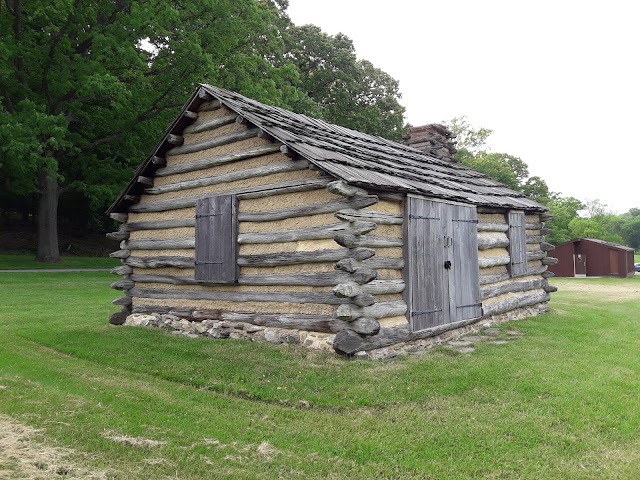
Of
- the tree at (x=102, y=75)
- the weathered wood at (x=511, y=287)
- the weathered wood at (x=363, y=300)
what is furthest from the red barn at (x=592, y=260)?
the weathered wood at (x=363, y=300)

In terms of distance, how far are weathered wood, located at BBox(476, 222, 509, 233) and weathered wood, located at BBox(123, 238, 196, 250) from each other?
6.43 m

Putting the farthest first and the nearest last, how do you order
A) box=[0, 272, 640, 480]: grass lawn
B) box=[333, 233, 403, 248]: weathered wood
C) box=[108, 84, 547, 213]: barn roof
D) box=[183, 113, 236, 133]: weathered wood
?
box=[183, 113, 236, 133]: weathered wood, box=[108, 84, 547, 213]: barn roof, box=[333, 233, 403, 248]: weathered wood, box=[0, 272, 640, 480]: grass lawn

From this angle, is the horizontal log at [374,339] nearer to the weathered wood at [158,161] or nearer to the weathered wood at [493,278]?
the weathered wood at [493,278]

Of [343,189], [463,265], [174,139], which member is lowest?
[463,265]

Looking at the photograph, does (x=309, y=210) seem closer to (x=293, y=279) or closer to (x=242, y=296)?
(x=293, y=279)

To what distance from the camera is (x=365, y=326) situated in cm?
786

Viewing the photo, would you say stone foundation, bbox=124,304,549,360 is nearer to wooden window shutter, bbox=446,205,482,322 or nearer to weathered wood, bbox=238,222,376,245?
wooden window shutter, bbox=446,205,482,322

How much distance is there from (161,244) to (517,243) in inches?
352

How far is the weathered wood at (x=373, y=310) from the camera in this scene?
7.89m

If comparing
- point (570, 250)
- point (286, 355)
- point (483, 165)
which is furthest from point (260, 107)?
point (483, 165)

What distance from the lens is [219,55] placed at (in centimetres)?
2389

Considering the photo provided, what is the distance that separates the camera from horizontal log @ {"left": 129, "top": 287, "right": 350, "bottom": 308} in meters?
8.48

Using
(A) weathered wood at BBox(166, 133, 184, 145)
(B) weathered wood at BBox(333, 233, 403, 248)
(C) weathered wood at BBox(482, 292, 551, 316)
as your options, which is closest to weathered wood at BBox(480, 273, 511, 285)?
(C) weathered wood at BBox(482, 292, 551, 316)

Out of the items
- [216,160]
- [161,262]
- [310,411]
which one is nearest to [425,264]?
[310,411]
